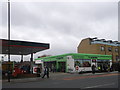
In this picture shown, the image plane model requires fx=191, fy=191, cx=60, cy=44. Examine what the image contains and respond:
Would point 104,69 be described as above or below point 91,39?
below

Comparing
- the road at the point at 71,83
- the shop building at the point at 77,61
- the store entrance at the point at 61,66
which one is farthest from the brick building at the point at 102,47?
the road at the point at 71,83

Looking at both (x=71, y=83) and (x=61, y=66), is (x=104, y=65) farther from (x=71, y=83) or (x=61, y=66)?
(x=71, y=83)

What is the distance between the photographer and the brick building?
59.9 metres

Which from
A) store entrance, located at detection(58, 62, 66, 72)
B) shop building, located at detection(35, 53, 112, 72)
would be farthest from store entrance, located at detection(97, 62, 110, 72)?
store entrance, located at detection(58, 62, 66, 72)

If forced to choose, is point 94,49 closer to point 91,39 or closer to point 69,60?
point 91,39

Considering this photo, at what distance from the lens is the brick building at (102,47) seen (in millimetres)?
59938

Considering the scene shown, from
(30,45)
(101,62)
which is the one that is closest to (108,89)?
(30,45)

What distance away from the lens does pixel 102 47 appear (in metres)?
60.8

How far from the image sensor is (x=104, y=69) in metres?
36.6

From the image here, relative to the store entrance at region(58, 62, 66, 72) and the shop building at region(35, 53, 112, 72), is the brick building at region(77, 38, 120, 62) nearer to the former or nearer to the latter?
the shop building at region(35, 53, 112, 72)

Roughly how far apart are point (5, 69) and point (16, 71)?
1946 mm

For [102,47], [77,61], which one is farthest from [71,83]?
[102,47]

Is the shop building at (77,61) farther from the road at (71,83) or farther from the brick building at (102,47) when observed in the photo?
the brick building at (102,47)

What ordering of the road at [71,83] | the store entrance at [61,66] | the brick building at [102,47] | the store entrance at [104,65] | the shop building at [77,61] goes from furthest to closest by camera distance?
the brick building at [102,47] → the store entrance at [61,66] → the store entrance at [104,65] → the shop building at [77,61] → the road at [71,83]
